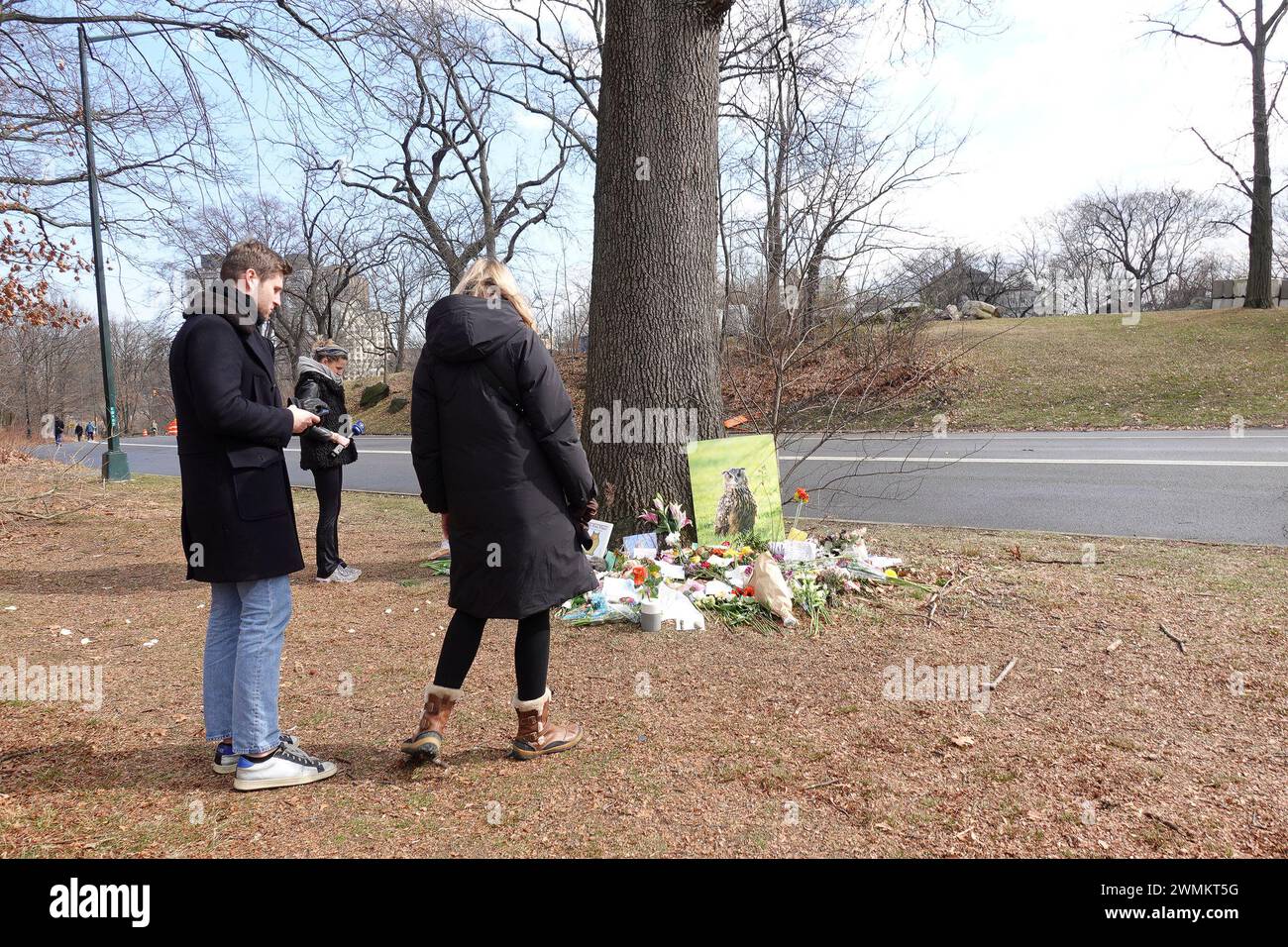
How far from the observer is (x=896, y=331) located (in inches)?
228

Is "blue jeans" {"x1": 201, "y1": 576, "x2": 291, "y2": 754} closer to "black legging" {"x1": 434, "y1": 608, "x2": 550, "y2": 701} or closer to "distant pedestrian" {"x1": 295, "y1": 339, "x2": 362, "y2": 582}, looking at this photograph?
"black legging" {"x1": 434, "y1": 608, "x2": 550, "y2": 701}

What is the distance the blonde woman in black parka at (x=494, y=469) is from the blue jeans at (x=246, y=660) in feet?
1.78

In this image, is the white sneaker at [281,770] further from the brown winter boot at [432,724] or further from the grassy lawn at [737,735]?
the brown winter boot at [432,724]

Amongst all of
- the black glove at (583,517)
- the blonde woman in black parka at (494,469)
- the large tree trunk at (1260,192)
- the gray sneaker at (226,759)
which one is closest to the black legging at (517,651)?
the blonde woman in black parka at (494,469)

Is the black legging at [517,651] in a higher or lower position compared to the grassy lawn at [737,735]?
higher

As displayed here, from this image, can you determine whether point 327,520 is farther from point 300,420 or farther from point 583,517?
point 583,517

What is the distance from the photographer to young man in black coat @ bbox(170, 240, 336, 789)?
2691 mm

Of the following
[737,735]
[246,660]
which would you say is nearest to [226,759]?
[246,660]

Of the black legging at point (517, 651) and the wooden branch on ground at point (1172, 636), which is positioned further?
the wooden branch on ground at point (1172, 636)

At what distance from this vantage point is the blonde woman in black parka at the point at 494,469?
2846 millimetres

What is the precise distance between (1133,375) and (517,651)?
19.9m

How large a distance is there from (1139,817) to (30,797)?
12.5 ft

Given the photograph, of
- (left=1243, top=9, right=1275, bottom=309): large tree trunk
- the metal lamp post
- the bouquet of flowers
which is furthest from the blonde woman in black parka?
(left=1243, top=9, right=1275, bottom=309): large tree trunk

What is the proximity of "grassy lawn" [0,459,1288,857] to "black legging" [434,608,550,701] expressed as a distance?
339 millimetres
